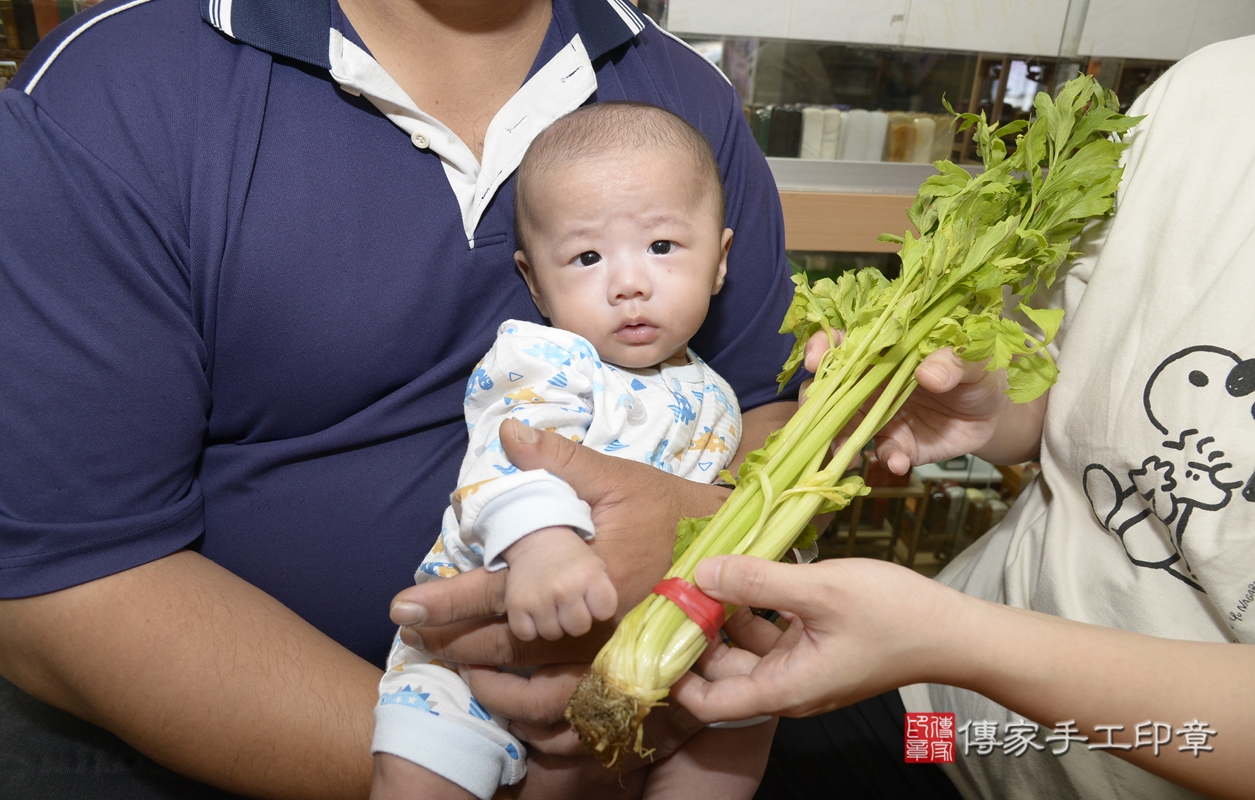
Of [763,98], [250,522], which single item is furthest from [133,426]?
[763,98]

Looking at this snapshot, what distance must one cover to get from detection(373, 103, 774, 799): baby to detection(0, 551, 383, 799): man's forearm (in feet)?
0.35

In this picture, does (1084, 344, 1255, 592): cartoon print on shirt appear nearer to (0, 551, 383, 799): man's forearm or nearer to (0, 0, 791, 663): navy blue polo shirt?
(0, 0, 791, 663): navy blue polo shirt

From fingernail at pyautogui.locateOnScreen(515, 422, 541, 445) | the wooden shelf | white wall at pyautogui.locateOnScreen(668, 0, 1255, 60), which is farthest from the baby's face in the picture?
white wall at pyautogui.locateOnScreen(668, 0, 1255, 60)

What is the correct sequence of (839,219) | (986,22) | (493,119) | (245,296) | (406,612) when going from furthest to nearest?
(986,22) → (839,219) → (493,119) → (245,296) → (406,612)

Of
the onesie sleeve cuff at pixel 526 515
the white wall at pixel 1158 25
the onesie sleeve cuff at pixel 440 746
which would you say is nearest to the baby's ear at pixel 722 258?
the onesie sleeve cuff at pixel 526 515

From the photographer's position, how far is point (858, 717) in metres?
1.51

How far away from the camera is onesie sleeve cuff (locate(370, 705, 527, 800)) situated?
42.1 inches

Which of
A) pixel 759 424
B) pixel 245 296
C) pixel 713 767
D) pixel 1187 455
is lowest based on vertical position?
pixel 713 767

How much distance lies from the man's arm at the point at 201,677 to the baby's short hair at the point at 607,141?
75cm

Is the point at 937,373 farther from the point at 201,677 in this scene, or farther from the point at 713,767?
the point at 201,677

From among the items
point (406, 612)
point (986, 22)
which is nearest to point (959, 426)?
point (406, 612)

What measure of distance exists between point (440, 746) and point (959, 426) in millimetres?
1009

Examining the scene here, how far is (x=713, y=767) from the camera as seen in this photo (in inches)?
47.3

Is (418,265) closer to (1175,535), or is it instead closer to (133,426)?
(133,426)
